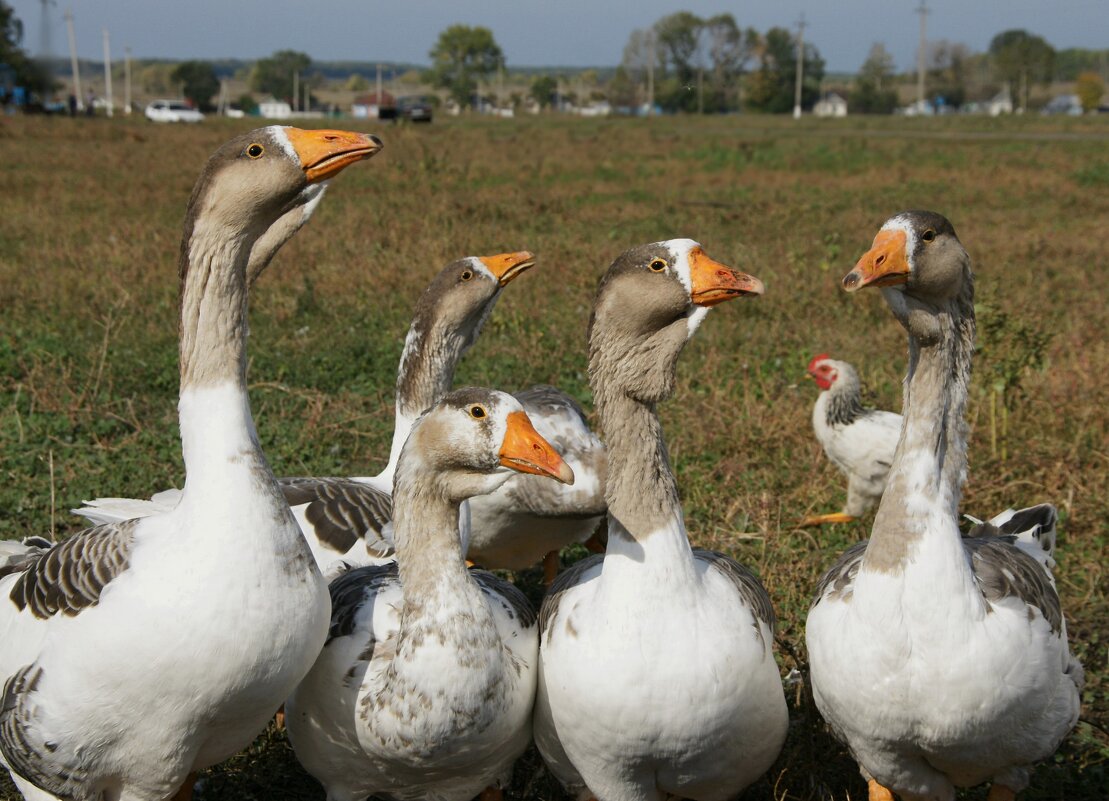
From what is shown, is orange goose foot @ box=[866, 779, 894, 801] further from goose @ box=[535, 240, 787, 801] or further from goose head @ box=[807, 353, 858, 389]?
goose head @ box=[807, 353, 858, 389]

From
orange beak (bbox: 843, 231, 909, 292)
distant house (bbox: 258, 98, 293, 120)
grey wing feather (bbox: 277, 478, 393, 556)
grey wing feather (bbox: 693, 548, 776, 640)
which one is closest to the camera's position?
orange beak (bbox: 843, 231, 909, 292)

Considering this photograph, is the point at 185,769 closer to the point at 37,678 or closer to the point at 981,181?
the point at 37,678

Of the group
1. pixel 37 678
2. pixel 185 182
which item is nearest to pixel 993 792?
pixel 37 678

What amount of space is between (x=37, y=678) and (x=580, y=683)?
5.59 feet

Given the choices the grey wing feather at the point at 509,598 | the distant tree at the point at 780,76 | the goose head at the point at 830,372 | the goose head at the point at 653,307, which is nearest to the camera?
the goose head at the point at 653,307

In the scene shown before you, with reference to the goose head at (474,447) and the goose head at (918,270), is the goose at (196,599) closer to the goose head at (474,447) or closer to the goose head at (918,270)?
the goose head at (474,447)

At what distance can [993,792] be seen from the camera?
3889 mm

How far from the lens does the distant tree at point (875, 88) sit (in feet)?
273

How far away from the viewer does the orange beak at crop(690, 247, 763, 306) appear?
3.62 metres

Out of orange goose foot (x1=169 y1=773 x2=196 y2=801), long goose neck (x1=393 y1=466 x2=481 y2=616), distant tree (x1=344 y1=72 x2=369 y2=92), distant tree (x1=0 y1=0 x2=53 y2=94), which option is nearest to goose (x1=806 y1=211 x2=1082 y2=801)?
long goose neck (x1=393 y1=466 x2=481 y2=616)

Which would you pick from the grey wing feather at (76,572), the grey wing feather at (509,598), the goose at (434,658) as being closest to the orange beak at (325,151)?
the goose at (434,658)

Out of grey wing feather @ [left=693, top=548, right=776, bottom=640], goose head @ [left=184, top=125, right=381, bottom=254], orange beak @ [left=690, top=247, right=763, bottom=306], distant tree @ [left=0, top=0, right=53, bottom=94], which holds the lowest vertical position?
grey wing feather @ [left=693, top=548, right=776, bottom=640]

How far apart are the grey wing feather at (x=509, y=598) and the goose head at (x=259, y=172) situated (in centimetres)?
147

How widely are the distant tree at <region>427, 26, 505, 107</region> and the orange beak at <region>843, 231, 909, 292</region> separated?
83302 millimetres
